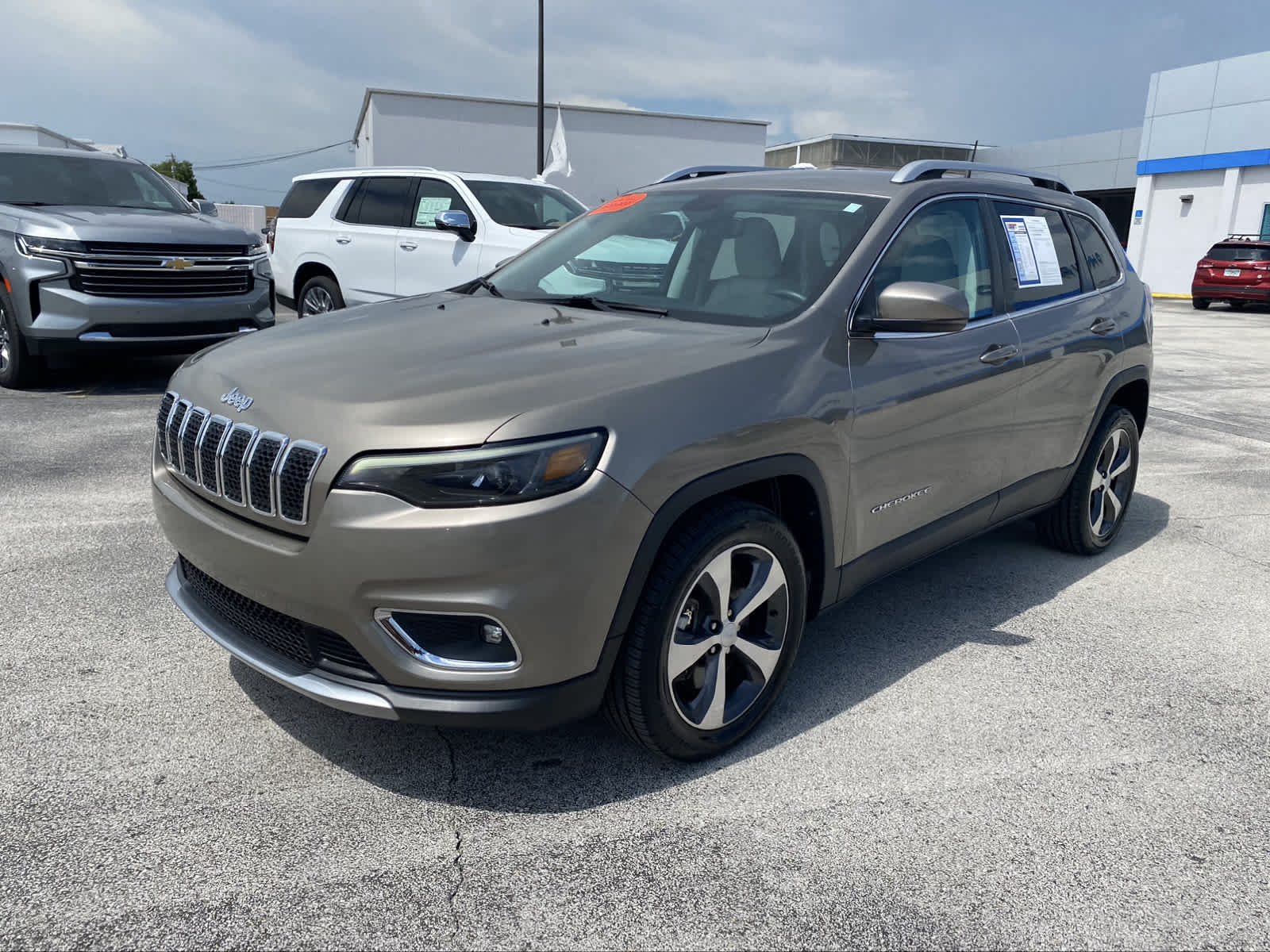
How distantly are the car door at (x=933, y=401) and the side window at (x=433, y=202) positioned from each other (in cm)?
682

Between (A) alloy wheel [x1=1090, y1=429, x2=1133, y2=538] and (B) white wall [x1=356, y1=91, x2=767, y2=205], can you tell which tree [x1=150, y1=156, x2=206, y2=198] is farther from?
(A) alloy wheel [x1=1090, y1=429, x2=1133, y2=538]

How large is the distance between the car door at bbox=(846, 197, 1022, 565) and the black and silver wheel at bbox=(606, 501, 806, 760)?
411 mm

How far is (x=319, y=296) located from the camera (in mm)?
10625

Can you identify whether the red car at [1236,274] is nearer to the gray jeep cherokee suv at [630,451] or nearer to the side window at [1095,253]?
the side window at [1095,253]

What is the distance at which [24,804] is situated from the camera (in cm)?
263

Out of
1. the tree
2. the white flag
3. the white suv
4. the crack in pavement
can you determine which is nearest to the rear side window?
the white suv

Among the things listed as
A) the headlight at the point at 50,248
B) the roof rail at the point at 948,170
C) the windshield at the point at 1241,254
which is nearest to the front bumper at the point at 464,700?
the roof rail at the point at 948,170

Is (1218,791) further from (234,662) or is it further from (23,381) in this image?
(23,381)

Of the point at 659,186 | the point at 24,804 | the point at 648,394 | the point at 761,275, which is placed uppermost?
the point at 659,186

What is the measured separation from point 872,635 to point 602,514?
6.04 ft

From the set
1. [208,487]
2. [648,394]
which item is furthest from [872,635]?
[208,487]

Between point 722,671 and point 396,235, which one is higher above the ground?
point 396,235

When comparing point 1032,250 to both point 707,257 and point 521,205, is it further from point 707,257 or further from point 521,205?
point 521,205

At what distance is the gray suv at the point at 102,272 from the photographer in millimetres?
7703
